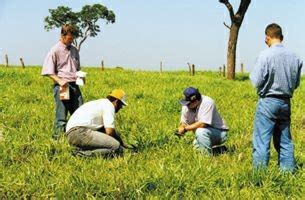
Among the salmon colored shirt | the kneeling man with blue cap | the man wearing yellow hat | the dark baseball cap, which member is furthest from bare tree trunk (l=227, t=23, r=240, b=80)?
the man wearing yellow hat

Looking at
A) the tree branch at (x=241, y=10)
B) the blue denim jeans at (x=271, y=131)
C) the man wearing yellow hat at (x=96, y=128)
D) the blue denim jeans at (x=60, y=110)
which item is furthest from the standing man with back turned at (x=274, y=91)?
the tree branch at (x=241, y=10)

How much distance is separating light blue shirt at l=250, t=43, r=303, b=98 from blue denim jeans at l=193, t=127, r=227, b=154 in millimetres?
1496

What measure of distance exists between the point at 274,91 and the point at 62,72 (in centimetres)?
394

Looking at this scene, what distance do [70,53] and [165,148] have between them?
241cm

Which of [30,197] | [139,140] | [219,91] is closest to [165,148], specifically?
[139,140]

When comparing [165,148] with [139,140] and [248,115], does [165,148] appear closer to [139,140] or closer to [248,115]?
[139,140]

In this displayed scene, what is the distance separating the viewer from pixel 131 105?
1302cm

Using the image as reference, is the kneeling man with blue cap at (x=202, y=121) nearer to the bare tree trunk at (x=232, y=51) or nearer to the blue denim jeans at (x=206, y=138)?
the blue denim jeans at (x=206, y=138)

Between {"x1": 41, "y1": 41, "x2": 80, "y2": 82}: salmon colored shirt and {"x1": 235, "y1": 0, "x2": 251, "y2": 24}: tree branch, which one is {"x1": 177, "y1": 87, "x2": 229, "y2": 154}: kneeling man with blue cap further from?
{"x1": 235, "y1": 0, "x2": 251, "y2": 24}: tree branch

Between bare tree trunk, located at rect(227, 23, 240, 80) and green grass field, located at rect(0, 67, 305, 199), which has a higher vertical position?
bare tree trunk, located at rect(227, 23, 240, 80)

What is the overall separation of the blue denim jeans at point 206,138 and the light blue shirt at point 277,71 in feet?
4.91

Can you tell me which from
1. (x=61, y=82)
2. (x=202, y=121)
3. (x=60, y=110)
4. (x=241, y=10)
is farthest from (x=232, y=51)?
(x=202, y=121)

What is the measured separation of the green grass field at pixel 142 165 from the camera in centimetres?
563

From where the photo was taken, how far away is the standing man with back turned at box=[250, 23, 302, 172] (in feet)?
20.6
